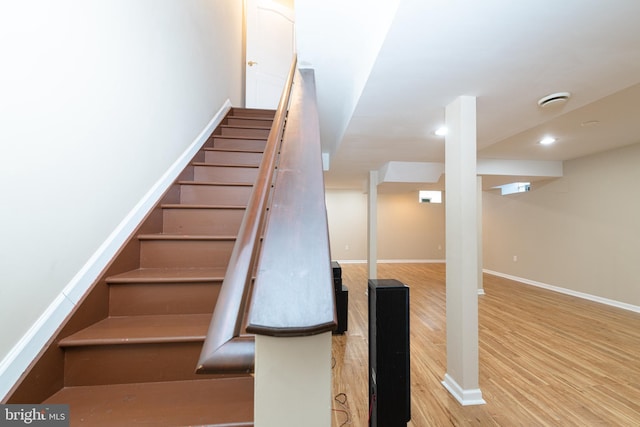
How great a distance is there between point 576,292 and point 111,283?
634 centimetres

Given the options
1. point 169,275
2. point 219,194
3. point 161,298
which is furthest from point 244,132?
point 161,298

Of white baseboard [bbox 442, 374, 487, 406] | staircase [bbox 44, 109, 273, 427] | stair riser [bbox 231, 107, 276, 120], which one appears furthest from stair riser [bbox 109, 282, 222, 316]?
stair riser [bbox 231, 107, 276, 120]

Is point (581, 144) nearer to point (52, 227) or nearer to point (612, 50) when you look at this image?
point (612, 50)

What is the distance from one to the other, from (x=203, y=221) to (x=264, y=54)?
136 inches

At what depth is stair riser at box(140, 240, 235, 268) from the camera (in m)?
1.56

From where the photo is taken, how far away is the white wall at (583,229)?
382cm

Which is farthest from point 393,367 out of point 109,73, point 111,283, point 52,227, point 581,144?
point 581,144

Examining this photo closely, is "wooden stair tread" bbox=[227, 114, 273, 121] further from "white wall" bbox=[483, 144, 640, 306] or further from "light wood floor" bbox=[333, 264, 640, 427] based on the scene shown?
"white wall" bbox=[483, 144, 640, 306]

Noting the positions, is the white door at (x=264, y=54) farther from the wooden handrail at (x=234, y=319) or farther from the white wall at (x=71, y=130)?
the wooden handrail at (x=234, y=319)

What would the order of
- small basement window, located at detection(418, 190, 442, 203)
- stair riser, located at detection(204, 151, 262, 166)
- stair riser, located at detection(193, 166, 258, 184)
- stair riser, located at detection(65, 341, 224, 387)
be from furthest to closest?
small basement window, located at detection(418, 190, 442, 203)
stair riser, located at detection(204, 151, 262, 166)
stair riser, located at detection(193, 166, 258, 184)
stair riser, located at detection(65, 341, 224, 387)

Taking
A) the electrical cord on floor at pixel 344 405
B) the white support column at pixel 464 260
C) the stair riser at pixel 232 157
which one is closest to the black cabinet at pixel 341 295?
the electrical cord on floor at pixel 344 405

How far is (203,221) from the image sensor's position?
1813 millimetres

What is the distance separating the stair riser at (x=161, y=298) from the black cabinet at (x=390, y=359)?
2.60 feet

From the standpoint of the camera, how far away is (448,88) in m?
1.73
